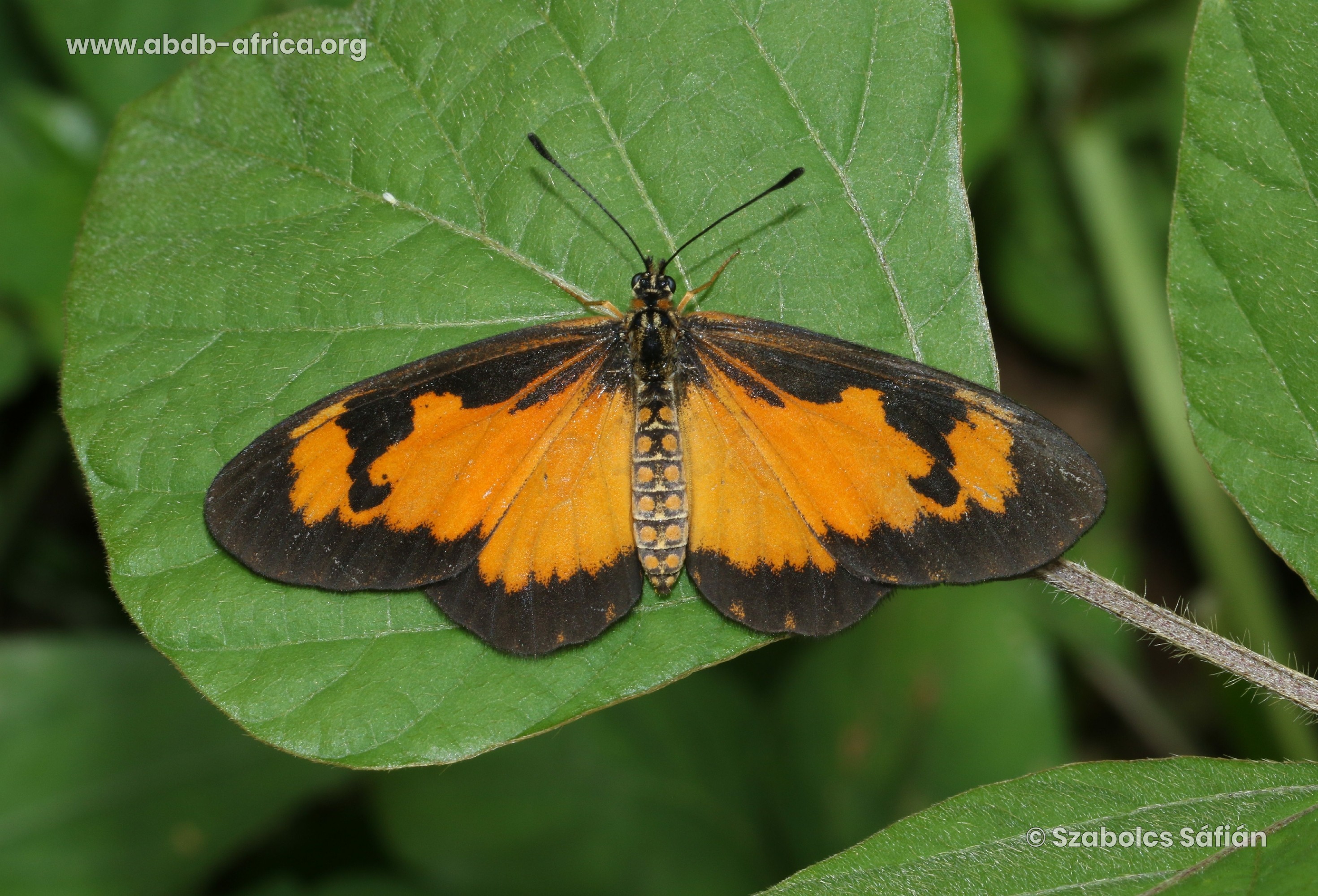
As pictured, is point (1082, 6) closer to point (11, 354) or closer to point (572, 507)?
point (572, 507)

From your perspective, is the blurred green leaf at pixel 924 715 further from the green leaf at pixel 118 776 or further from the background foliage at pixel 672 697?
the green leaf at pixel 118 776

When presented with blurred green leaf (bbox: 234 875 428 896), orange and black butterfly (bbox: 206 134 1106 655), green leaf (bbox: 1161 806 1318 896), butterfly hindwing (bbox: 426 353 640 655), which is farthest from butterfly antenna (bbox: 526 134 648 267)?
blurred green leaf (bbox: 234 875 428 896)

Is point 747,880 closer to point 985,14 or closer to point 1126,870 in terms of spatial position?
point 1126,870

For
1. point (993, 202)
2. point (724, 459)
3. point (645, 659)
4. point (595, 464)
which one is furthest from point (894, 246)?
point (993, 202)

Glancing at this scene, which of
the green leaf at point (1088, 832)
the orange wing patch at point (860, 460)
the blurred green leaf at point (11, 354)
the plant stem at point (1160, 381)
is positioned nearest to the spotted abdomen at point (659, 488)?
the orange wing patch at point (860, 460)

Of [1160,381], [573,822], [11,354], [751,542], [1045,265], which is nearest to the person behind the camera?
[751,542]

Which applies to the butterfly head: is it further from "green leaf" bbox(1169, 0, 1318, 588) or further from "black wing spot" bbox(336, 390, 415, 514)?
"green leaf" bbox(1169, 0, 1318, 588)

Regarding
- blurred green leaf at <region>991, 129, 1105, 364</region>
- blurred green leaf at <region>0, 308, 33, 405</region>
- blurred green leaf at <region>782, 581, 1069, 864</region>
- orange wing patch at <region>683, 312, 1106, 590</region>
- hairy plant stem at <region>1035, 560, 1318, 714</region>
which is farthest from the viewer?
blurred green leaf at <region>991, 129, 1105, 364</region>

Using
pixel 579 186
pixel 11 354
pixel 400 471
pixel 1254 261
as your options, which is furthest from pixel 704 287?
pixel 11 354
